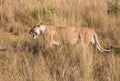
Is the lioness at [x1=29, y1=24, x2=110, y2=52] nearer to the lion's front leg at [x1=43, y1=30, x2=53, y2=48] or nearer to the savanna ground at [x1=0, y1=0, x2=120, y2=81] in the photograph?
the lion's front leg at [x1=43, y1=30, x2=53, y2=48]

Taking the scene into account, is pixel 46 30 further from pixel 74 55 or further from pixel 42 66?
pixel 42 66

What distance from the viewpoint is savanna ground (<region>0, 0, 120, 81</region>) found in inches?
197

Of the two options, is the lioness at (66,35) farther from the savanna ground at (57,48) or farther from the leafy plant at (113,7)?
the leafy plant at (113,7)

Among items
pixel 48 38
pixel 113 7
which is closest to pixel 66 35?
pixel 48 38

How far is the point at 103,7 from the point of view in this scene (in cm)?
986

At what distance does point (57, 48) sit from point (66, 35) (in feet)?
2.88

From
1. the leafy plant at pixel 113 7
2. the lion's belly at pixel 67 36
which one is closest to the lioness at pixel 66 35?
the lion's belly at pixel 67 36

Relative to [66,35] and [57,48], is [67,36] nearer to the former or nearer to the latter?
[66,35]

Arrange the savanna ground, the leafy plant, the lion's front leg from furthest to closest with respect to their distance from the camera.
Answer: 1. the leafy plant
2. the lion's front leg
3. the savanna ground

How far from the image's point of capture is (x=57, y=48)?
6.34 metres

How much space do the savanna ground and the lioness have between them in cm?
21

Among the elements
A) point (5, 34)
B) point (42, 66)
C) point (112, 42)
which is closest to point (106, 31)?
point (112, 42)

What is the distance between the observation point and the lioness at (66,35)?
7086 millimetres

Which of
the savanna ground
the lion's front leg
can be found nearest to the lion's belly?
the lion's front leg
